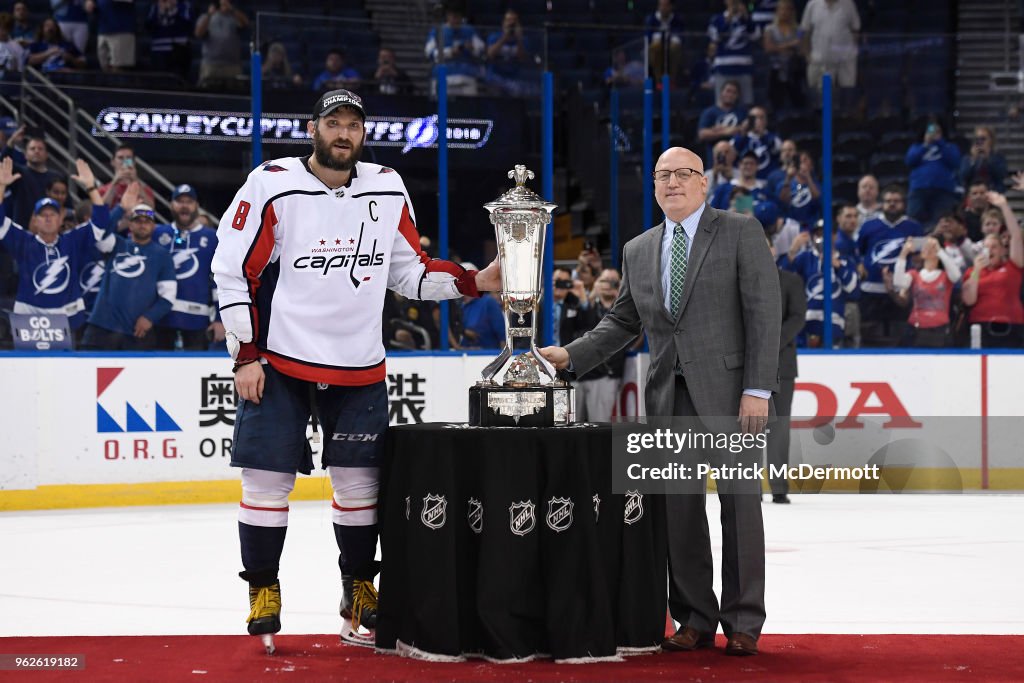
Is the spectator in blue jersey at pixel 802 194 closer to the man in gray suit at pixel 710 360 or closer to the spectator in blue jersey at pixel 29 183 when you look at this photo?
the spectator in blue jersey at pixel 29 183

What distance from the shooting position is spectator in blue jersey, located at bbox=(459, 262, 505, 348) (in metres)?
9.05

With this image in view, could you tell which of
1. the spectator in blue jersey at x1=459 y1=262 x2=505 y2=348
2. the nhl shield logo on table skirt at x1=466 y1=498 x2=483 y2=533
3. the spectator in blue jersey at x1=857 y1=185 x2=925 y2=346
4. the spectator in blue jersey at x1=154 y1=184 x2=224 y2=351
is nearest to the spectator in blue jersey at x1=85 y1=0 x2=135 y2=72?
the spectator in blue jersey at x1=154 y1=184 x2=224 y2=351

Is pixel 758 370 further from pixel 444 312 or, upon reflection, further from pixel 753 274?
pixel 444 312

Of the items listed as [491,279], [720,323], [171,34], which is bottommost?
[720,323]

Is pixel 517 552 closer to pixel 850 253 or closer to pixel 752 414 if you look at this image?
pixel 752 414

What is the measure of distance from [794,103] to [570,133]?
1553 mm

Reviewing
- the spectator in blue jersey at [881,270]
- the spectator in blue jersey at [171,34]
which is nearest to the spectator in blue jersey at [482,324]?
the spectator in blue jersey at [881,270]

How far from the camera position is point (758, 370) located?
3.88m

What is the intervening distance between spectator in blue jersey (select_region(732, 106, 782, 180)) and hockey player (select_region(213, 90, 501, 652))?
5840 millimetres

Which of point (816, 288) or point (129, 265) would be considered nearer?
point (129, 265)

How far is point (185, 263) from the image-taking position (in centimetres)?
839

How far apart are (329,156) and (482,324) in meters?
5.18

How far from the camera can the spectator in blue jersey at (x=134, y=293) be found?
27.0 feet

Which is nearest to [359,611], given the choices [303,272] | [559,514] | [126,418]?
[559,514]
